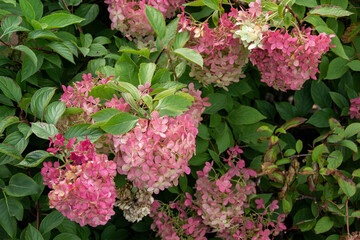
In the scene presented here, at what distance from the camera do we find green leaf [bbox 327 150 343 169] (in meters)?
1.71

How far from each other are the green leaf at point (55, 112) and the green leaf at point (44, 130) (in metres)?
0.02

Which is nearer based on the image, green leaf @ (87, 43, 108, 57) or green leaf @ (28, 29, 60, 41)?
green leaf @ (28, 29, 60, 41)

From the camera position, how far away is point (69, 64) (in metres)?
1.73

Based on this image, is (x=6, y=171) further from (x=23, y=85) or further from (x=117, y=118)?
(x=117, y=118)

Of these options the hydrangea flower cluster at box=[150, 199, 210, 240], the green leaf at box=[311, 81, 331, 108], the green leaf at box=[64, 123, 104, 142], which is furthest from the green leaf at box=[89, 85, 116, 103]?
the green leaf at box=[311, 81, 331, 108]

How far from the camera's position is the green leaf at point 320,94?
1951 mm

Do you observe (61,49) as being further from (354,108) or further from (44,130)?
(354,108)

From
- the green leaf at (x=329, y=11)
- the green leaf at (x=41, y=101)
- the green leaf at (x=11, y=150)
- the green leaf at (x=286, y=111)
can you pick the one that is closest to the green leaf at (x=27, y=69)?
the green leaf at (x=41, y=101)

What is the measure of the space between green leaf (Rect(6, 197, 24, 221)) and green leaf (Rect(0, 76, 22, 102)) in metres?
0.33

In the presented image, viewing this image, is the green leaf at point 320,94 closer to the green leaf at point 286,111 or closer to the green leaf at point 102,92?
the green leaf at point 286,111

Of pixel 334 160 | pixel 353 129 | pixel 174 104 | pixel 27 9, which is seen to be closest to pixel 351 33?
Result: pixel 353 129

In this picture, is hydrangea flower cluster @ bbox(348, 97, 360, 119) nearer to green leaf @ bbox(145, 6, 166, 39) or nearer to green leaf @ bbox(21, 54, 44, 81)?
green leaf @ bbox(145, 6, 166, 39)

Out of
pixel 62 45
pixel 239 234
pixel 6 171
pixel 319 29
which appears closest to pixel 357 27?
pixel 319 29

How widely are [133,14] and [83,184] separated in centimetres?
74
